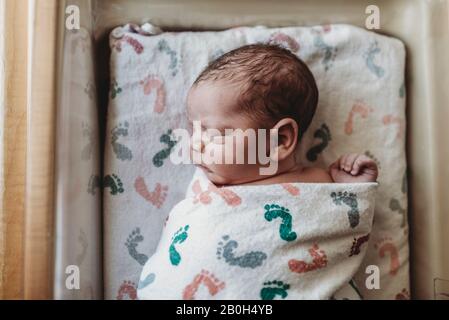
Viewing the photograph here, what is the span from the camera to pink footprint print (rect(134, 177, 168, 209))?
1057 mm

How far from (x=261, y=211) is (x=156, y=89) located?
0.39m

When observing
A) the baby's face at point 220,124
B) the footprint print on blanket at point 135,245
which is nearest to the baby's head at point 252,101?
the baby's face at point 220,124

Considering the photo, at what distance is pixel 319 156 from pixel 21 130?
63 centimetres

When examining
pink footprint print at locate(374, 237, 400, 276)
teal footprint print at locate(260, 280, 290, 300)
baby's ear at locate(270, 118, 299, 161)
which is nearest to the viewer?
teal footprint print at locate(260, 280, 290, 300)

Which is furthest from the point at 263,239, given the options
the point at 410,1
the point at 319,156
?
the point at 410,1

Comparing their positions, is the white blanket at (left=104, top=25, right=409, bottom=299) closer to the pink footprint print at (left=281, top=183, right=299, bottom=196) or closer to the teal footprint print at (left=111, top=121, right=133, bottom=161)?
the teal footprint print at (left=111, top=121, right=133, bottom=161)

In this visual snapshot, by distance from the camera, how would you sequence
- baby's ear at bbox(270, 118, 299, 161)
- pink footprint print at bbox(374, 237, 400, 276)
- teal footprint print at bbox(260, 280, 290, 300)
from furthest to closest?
A: pink footprint print at bbox(374, 237, 400, 276), baby's ear at bbox(270, 118, 299, 161), teal footprint print at bbox(260, 280, 290, 300)

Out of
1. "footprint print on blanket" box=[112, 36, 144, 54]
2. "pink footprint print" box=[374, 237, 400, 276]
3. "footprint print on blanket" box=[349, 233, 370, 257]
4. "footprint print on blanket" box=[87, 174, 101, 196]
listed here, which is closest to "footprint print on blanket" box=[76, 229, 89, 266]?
"footprint print on blanket" box=[87, 174, 101, 196]

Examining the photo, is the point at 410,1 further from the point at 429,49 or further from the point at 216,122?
the point at 216,122

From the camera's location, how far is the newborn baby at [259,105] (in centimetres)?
91

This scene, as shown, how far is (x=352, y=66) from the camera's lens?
3.63 feet

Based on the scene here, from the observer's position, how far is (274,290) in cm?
85

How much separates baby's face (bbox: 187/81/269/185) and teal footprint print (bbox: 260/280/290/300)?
22 centimetres
